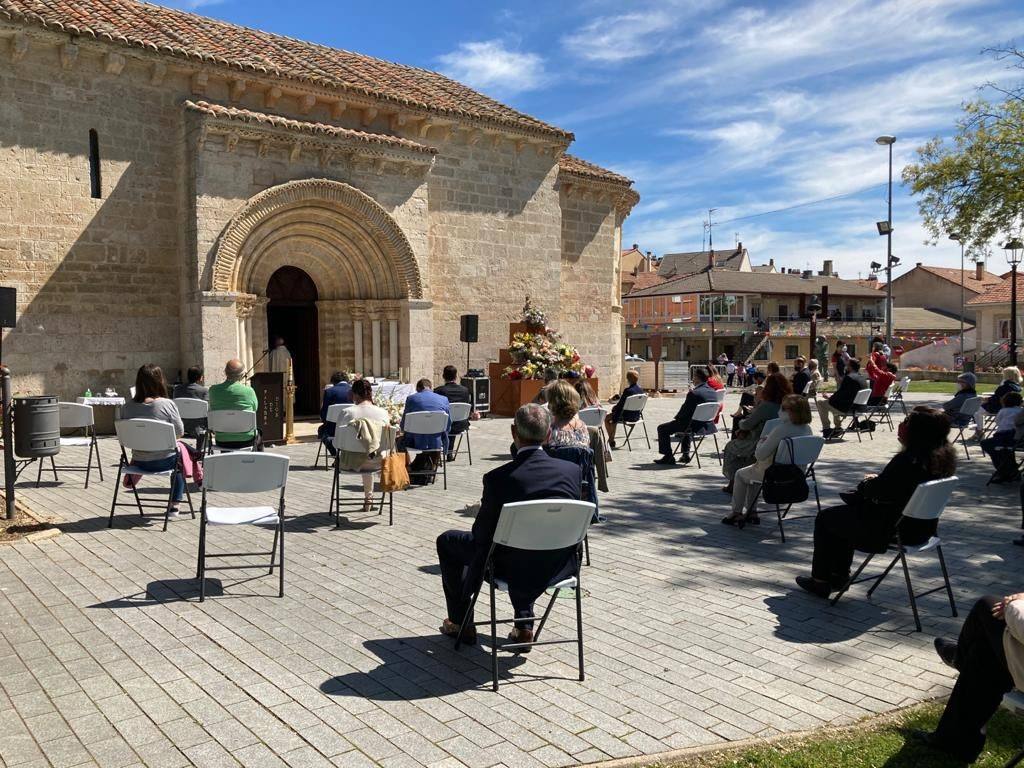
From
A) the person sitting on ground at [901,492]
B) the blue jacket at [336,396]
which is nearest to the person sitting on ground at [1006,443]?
the person sitting on ground at [901,492]

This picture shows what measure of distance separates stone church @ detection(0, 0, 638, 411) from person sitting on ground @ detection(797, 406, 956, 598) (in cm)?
1106

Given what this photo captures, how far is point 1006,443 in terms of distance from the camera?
358 inches

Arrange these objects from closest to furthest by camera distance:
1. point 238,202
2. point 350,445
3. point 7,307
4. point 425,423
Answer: point 350,445
point 7,307
point 425,423
point 238,202

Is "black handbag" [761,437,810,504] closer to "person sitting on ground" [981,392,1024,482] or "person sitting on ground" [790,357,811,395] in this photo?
"person sitting on ground" [981,392,1024,482]

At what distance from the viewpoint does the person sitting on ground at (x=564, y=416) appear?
5934mm

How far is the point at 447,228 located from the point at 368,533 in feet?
37.4

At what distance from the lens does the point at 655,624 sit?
15.3ft

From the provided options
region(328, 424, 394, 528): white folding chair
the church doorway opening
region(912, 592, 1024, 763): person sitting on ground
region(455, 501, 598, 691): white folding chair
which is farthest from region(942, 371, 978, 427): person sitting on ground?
the church doorway opening

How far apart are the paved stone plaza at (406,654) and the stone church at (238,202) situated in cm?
716

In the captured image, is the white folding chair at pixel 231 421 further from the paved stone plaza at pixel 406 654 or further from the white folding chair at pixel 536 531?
the white folding chair at pixel 536 531

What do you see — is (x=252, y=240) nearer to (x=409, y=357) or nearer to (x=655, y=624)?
(x=409, y=357)

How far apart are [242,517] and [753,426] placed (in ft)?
16.3

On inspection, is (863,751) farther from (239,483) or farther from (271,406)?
(271,406)

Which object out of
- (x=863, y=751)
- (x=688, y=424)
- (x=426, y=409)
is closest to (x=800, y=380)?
(x=688, y=424)
